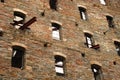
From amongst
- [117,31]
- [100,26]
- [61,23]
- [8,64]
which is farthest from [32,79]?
[117,31]

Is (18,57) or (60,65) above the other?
(18,57)

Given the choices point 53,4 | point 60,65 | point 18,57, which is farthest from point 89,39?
point 18,57

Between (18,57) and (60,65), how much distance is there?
2.96 m

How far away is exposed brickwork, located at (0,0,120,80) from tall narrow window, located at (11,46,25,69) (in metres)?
0.33

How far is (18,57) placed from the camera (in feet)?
54.9

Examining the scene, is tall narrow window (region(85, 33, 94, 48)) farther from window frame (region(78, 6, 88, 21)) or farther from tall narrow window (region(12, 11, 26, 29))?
tall narrow window (region(12, 11, 26, 29))

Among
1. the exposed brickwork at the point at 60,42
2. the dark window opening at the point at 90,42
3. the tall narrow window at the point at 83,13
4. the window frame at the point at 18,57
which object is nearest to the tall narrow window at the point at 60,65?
the exposed brickwork at the point at 60,42

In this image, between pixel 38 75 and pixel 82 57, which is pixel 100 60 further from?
pixel 38 75

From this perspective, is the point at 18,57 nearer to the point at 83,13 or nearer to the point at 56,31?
the point at 56,31

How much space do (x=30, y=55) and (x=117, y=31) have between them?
9.99 metres

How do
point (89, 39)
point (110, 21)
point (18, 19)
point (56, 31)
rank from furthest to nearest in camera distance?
point (110, 21), point (89, 39), point (56, 31), point (18, 19)

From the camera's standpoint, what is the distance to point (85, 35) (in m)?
21.3

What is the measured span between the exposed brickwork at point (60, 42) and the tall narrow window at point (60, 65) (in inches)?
12.1

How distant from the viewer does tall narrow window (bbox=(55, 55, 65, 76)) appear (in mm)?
17547
